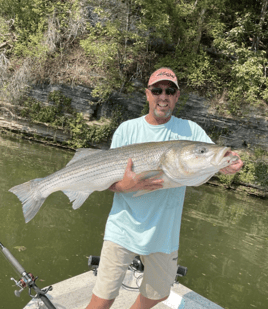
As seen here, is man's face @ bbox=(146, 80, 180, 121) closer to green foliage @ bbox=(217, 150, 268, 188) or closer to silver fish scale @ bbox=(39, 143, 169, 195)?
silver fish scale @ bbox=(39, 143, 169, 195)

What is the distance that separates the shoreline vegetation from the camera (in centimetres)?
1689

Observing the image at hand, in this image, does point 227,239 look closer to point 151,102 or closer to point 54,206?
point 54,206

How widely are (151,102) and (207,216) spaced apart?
7.66 metres

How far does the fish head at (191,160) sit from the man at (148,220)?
0.14 m

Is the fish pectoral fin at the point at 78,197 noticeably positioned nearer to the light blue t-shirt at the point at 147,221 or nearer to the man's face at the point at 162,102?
the light blue t-shirt at the point at 147,221

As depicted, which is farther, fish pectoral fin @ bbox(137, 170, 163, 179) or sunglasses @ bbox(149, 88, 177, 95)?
sunglasses @ bbox(149, 88, 177, 95)

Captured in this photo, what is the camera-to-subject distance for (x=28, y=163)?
12117 mm

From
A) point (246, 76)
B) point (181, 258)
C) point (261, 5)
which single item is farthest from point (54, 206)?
point (261, 5)

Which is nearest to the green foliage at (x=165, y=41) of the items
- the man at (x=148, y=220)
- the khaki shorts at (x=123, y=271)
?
the man at (x=148, y=220)

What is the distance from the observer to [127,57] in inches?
757

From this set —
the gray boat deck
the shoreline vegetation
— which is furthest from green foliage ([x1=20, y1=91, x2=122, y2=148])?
the gray boat deck

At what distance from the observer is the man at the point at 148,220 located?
268cm

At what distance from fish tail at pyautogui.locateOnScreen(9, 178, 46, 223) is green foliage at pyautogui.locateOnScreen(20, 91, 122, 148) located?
593 inches

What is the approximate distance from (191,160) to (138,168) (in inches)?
18.8
